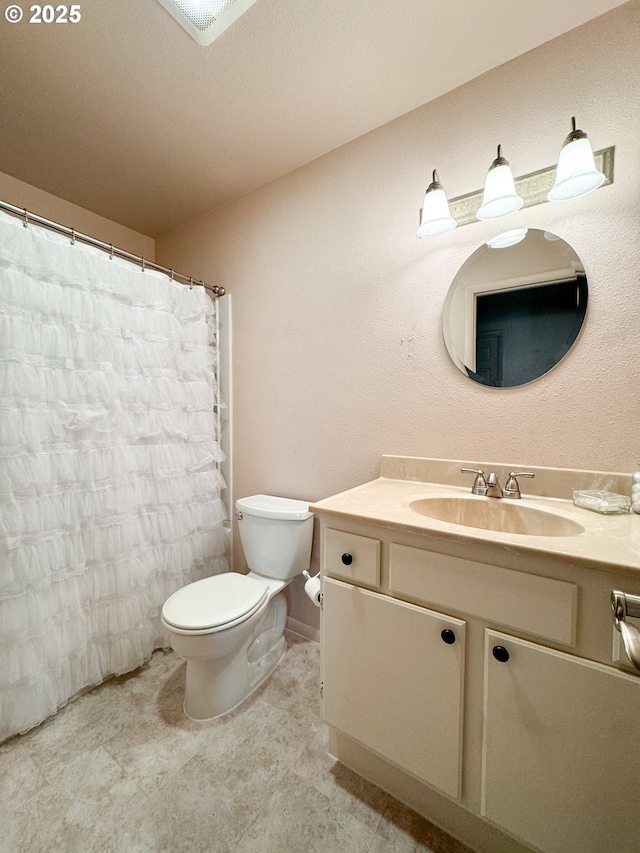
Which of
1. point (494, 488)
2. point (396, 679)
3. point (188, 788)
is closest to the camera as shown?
point (396, 679)

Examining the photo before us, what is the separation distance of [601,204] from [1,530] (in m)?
2.18

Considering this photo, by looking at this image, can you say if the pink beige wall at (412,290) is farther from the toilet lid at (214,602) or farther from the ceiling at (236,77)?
the toilet lid at (214,602)

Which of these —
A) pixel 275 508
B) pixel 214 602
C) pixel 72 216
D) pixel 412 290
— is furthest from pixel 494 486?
pixel 72 216

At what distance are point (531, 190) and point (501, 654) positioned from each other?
4.47 feet

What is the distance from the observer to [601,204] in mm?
993

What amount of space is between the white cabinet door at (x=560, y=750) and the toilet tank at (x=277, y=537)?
35.7 inches

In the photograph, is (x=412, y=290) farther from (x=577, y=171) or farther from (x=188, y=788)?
(x=188, y=788)

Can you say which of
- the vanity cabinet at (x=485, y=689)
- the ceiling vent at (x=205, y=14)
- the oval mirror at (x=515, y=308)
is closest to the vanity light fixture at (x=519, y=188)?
the oval mirror at (x=515, y=308)

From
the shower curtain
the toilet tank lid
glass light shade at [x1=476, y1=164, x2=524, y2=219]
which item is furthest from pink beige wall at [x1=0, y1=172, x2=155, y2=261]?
glass light shade at [x1=476, y1=164, x2=524, y2=219]

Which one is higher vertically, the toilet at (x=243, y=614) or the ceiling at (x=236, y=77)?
the ceiling at (x=236, y=77)

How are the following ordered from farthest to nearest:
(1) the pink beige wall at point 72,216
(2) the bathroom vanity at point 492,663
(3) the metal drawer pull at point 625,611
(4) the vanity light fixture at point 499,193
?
(1) the pink beige wall at point 72,216, (4) the vanity light fixture at point 499,193, (2) the bathroom vanity at point 492,663, (3) the metal drawer pull at point 625,611

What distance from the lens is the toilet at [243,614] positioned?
1155 millimetres

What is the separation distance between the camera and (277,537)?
1512mm

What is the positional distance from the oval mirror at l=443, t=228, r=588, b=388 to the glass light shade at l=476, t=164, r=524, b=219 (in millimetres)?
98
